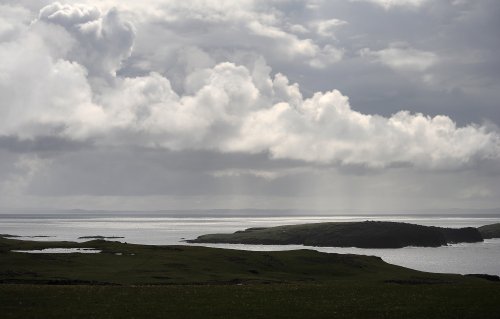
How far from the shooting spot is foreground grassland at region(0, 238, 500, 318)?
3769 cm

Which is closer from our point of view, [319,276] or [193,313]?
[193,313]

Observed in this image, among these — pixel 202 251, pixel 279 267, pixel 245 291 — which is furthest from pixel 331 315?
pixel 202 251

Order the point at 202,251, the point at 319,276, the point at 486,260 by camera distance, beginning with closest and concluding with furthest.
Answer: the point at 319,276 → the point at 202,251 → the point at 486,260

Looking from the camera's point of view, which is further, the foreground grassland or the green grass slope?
the green grass slope

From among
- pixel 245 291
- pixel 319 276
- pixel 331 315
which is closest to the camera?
pixel 331 315

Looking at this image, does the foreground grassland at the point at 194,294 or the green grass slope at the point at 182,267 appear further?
the green grass slope at the point at 182,267

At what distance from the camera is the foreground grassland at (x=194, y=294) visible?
3769 cm

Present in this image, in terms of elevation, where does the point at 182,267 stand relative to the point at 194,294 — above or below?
below

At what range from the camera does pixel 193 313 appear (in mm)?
37188

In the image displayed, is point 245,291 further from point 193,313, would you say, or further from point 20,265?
point 20,265

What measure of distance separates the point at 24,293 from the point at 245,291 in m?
18.0

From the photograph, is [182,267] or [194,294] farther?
[182,267]

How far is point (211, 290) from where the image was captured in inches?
1951

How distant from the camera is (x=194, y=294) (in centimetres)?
4653
